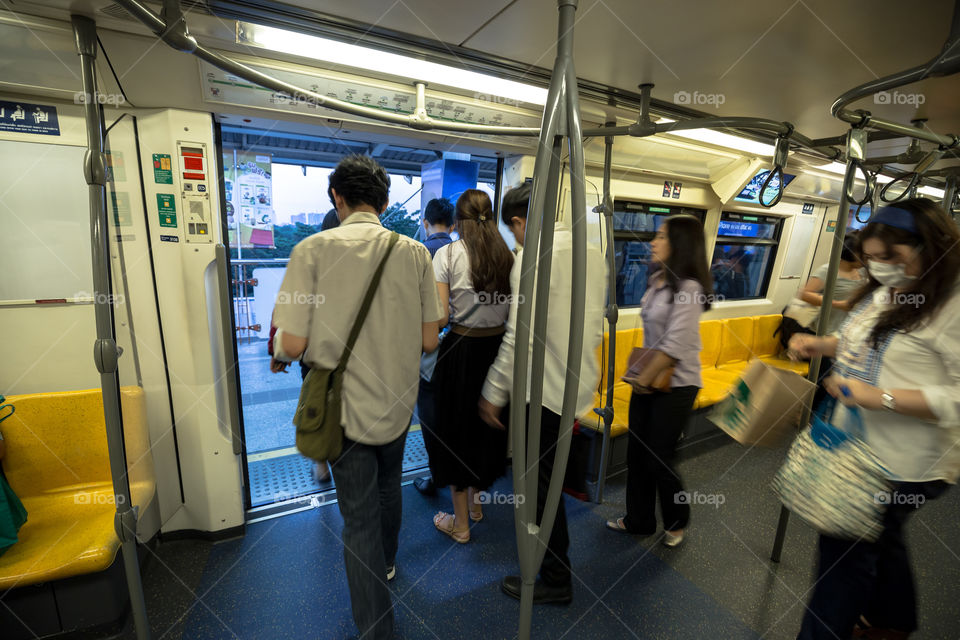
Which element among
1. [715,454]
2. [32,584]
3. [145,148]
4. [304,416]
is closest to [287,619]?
[32,584]

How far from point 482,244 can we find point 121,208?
171cm

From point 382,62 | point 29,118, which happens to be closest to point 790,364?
point 382,62

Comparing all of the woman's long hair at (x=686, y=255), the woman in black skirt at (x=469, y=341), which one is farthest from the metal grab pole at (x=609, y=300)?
the woman in black skirt at (x=469, y=341)

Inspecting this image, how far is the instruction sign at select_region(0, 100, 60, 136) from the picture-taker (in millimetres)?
→ 1774

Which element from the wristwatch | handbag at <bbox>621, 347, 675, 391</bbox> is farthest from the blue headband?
handbag at <bbox>621, 347, 675, 391</bbox>

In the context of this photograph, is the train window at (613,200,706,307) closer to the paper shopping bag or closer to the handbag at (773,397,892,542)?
the paper shopping bag

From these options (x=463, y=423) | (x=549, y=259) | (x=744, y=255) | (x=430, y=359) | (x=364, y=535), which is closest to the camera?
(x=549, y=259)

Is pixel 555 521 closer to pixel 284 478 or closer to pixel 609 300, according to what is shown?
pixel 609 300

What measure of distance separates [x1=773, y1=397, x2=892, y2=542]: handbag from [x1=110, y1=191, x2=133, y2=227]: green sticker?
9.95 ft

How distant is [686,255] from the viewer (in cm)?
211

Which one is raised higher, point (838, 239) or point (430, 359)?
point (838, 239)

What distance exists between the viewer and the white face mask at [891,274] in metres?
1.40

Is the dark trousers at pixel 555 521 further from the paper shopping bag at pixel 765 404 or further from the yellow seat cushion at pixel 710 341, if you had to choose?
the yellow seat cushion at pixel 710 341

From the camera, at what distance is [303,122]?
2156mm
